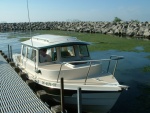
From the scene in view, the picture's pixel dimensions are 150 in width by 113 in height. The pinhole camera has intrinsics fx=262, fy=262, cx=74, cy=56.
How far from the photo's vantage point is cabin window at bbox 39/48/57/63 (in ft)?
43.0

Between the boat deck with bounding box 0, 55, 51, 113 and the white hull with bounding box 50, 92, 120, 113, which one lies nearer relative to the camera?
the boat deck with bounding box 0, 55, 51, 113

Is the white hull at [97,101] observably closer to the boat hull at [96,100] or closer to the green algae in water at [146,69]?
the boat hull at [96,100]

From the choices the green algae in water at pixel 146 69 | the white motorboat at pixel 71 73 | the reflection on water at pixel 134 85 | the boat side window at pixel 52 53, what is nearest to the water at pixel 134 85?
the reflection on water at pixel 134 85

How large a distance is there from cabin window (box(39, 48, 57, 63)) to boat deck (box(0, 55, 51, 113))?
159 centimetres

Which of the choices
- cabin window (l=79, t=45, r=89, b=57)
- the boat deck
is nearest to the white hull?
the boat deck

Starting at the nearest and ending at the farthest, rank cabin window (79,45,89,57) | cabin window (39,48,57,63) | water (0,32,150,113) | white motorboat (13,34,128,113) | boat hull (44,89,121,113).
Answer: boat hull (44,89,121,113), white motorboat (13,34,128,113), water (0,32,150,113), cabin window (39,48,57,63), cabin window (79,45,89,57)

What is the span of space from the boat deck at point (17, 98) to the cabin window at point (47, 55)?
5.21 ft

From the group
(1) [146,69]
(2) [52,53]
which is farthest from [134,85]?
(2) [52,53]

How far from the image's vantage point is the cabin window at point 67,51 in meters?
13.3

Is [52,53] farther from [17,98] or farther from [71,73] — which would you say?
[17,98]

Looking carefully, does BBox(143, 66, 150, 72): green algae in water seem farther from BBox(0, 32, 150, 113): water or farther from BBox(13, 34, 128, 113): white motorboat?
BBox(13, 34, 128, 113): white motorboat

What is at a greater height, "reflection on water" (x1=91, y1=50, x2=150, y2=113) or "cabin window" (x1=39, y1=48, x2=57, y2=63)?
"cabin window" (x1=39, y1=48, x2=57, y2=63)

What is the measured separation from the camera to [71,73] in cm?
1193

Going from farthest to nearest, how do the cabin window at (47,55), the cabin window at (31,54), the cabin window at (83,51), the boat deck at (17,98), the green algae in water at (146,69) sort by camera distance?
1. the green algae in water at (146,69)
2. the cabin window at (83,51)
3. the cabin window at (31,54)
4. the cabin window at (47,55)
5. the boat deck at (17,98)
